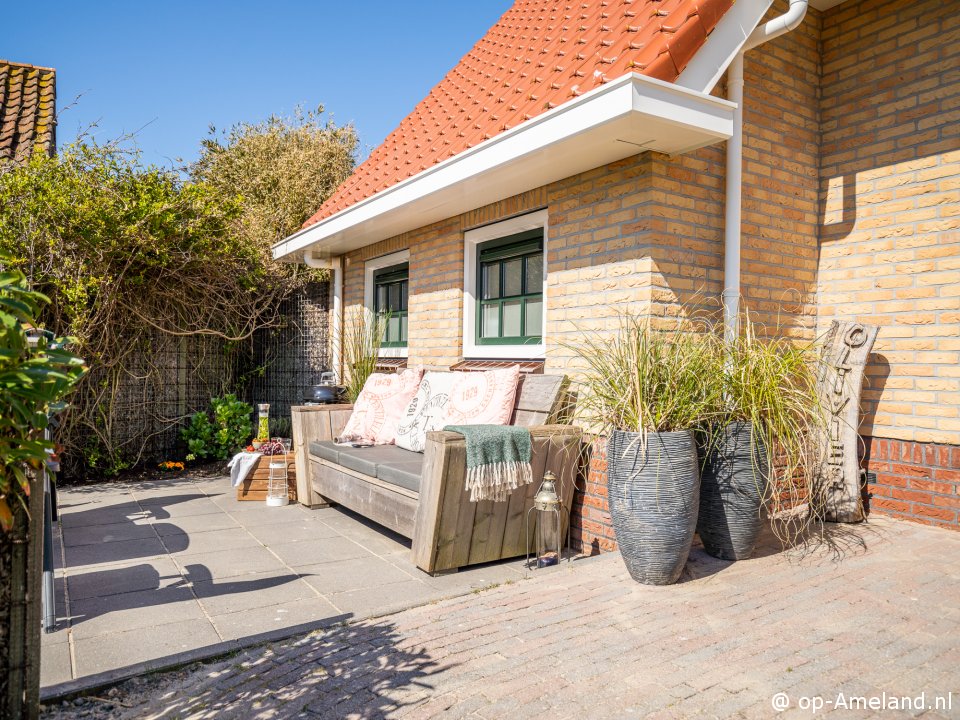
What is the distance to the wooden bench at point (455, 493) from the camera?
358 centimetres

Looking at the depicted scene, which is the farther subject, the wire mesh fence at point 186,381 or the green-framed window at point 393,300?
the green-framed window at point 393,300

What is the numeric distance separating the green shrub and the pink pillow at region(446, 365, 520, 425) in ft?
12.6

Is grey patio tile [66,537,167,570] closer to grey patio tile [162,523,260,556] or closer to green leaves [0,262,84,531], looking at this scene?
grey patio tile [162,523,260,556]

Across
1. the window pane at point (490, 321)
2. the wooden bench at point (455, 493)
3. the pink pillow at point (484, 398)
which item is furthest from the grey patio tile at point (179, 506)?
the window pane at point (490, 321)

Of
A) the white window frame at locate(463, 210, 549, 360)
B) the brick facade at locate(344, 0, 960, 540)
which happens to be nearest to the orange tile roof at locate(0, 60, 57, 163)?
the white window frame at locate(463, 210, 549, 360)

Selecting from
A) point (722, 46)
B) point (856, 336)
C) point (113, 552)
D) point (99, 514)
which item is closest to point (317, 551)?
point (113, 552)

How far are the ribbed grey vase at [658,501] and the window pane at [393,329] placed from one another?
13.6ft

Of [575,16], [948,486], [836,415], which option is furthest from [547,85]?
[948,486]

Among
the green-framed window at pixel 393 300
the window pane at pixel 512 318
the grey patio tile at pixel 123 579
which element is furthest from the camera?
the green-framed window at pixel 393 300

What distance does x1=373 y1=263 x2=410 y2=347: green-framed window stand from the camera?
6941 mm

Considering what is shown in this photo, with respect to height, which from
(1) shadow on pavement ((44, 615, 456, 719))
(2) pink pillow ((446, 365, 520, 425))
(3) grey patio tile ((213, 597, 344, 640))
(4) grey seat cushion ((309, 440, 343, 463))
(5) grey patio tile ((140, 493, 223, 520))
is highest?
(2) pink pillow ((446, 365, 520, 425))

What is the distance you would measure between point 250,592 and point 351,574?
560 millimetres

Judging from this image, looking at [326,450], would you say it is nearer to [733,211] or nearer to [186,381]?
[186,381]

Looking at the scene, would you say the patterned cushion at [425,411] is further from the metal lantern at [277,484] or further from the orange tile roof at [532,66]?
the orange tile roof at [532,66]
